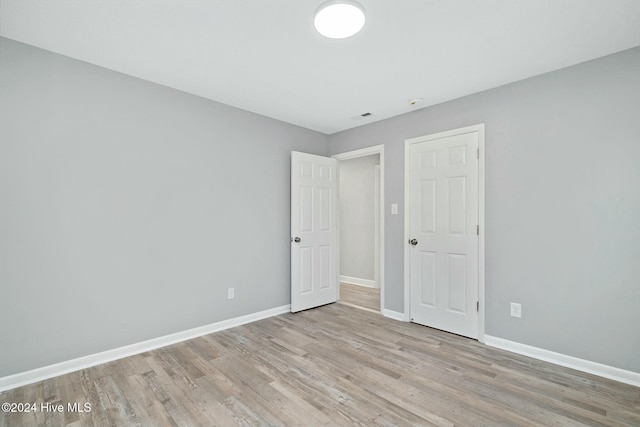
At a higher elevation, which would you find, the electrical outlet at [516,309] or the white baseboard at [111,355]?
the electrical outlet at [516,309]

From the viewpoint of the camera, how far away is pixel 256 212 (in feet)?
12.1

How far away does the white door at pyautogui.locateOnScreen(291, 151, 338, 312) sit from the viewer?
3969mm

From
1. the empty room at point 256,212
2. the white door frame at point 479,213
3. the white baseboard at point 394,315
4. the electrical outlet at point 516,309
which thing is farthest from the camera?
the white baseboard at point 394,315

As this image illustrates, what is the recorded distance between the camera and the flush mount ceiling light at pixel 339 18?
1.80 metres

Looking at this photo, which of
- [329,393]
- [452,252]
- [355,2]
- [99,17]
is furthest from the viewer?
[452,252]

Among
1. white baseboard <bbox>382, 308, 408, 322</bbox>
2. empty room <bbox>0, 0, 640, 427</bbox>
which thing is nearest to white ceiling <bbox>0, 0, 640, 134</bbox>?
empty room <bbox>0, 0, 640, 427</bbox>

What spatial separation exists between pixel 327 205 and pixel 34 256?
3.12 meters

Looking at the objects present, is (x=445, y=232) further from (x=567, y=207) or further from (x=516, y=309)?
(x=567, y=207)

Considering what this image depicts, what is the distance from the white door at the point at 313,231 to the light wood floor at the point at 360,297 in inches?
11.8

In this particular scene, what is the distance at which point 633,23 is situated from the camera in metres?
1.97

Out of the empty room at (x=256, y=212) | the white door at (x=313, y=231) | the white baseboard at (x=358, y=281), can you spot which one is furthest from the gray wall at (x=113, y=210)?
the white baseboard at (x=358, y=281)

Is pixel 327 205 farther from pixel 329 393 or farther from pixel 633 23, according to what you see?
pixel 633 23

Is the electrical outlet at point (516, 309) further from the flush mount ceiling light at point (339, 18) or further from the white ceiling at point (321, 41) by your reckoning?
the flush mount ceiling light at point (339, 18)

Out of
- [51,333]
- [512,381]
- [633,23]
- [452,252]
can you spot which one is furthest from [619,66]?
[51,333]
